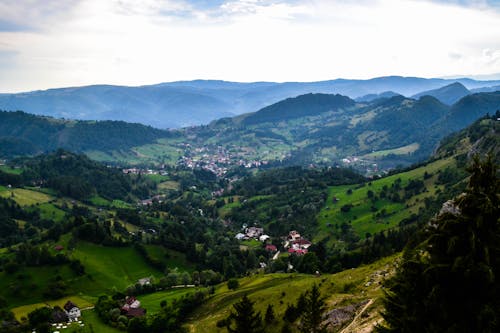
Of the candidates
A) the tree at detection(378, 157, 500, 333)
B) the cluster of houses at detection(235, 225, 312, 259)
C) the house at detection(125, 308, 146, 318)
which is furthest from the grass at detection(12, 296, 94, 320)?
the tree at detection(378, 157, 500, 333)

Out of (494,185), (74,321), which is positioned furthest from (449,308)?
(74,321)

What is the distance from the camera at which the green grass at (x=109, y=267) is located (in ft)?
408

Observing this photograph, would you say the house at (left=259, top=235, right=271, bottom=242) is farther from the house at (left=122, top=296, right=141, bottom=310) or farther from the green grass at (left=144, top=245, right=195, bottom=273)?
the house at (left=122, top=296, right=141, bottom=310)

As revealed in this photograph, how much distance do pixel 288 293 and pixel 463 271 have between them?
60.1 m

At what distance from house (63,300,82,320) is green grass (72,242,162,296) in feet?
63.0

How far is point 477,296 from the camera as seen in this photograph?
54.1 feet

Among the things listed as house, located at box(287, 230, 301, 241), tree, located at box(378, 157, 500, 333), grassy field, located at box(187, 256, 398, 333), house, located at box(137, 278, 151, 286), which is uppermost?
tree, located at box(378, 157, 500, 333)

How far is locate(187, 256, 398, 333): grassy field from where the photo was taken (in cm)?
5694

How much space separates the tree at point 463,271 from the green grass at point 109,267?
395 feet

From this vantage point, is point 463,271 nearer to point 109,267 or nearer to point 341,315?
point 341,315

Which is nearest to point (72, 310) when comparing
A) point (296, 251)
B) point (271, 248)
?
point (296, 251)

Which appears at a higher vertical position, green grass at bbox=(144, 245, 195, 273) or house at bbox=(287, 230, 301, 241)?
green grass at bbox=(144, 245, 195, 273)

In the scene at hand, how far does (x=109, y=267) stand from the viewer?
137250 millimetres

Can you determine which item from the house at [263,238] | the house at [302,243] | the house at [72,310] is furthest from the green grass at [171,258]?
the house at [72,310]
